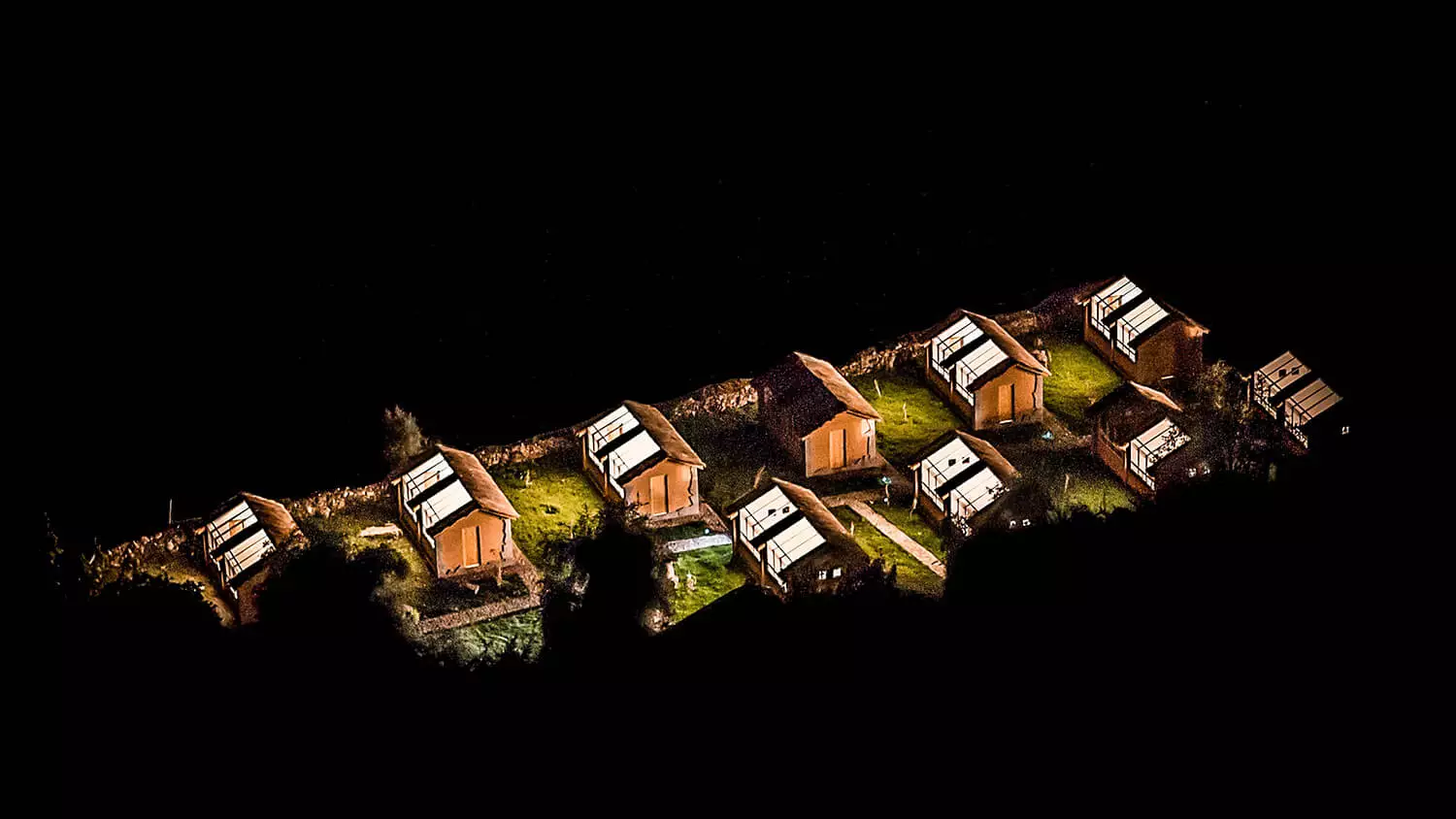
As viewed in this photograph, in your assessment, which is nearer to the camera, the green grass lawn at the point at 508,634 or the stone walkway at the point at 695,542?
the green grass lawn at the point at 508,634

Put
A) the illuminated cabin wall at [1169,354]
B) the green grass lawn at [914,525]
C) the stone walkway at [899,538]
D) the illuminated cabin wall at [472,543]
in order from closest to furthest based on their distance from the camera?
the illuminated cabin wall at [472,543]
the stone walkway at [899,538]
the green grass lawn at [914,525]
the illuminated cabin wall at [1169,354]

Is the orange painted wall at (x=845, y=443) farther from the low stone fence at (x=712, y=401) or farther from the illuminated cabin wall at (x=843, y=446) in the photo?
the low stone fence at (x=712, y=401)

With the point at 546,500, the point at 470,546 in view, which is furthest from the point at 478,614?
the point at 546,500

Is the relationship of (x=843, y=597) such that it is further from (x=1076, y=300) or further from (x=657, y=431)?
Answer: (x=1076, y=300)

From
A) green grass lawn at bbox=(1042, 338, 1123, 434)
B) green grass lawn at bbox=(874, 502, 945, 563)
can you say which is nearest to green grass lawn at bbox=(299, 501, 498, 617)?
green grass lawn at bbox=(874, 502, 945, 563)

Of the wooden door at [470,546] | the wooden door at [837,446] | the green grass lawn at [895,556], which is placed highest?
the wooden door at [837,446]

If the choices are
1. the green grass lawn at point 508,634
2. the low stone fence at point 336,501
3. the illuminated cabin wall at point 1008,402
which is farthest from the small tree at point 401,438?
the illuminated cabin wall at point 1008,402

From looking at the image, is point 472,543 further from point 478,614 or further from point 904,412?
point 904,412
